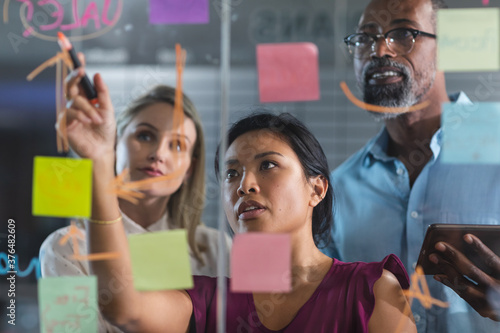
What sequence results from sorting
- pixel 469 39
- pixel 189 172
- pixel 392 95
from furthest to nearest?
pixel 189 172, pixel 392 95, pixel 469 39

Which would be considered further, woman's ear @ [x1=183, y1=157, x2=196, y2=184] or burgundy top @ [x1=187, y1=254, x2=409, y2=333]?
woman's ear @ [x1=183, y1=157, x2=196, y2=184]

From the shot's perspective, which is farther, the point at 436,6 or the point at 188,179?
the point at 188,179

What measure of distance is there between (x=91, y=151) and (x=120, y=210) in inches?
6.2

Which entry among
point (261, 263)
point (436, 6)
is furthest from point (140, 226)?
point (436, 6)

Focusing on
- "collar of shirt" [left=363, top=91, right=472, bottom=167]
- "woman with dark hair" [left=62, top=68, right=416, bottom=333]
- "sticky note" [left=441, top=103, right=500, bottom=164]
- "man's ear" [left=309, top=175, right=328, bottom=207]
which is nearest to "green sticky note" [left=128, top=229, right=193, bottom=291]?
"woman with dark hair" [left=62, top=68, right=416, bottom=333]

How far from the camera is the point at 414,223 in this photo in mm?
1190

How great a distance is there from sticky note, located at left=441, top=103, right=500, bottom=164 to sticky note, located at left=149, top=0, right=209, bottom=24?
567 mm

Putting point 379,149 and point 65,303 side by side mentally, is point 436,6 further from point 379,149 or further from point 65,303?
point 65,303

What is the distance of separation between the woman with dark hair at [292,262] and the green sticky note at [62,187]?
0.08 ft

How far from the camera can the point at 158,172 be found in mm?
1207

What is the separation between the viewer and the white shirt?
3.89ft

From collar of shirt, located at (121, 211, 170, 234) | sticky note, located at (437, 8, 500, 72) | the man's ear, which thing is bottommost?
collar of shirt, located at (121, 211, 170, 234)

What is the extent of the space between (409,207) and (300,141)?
0.30 meters

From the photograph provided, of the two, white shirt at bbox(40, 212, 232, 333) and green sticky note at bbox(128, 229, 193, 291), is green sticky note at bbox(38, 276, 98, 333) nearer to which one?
white shirt at bbox(40, 212, 232, 333)
